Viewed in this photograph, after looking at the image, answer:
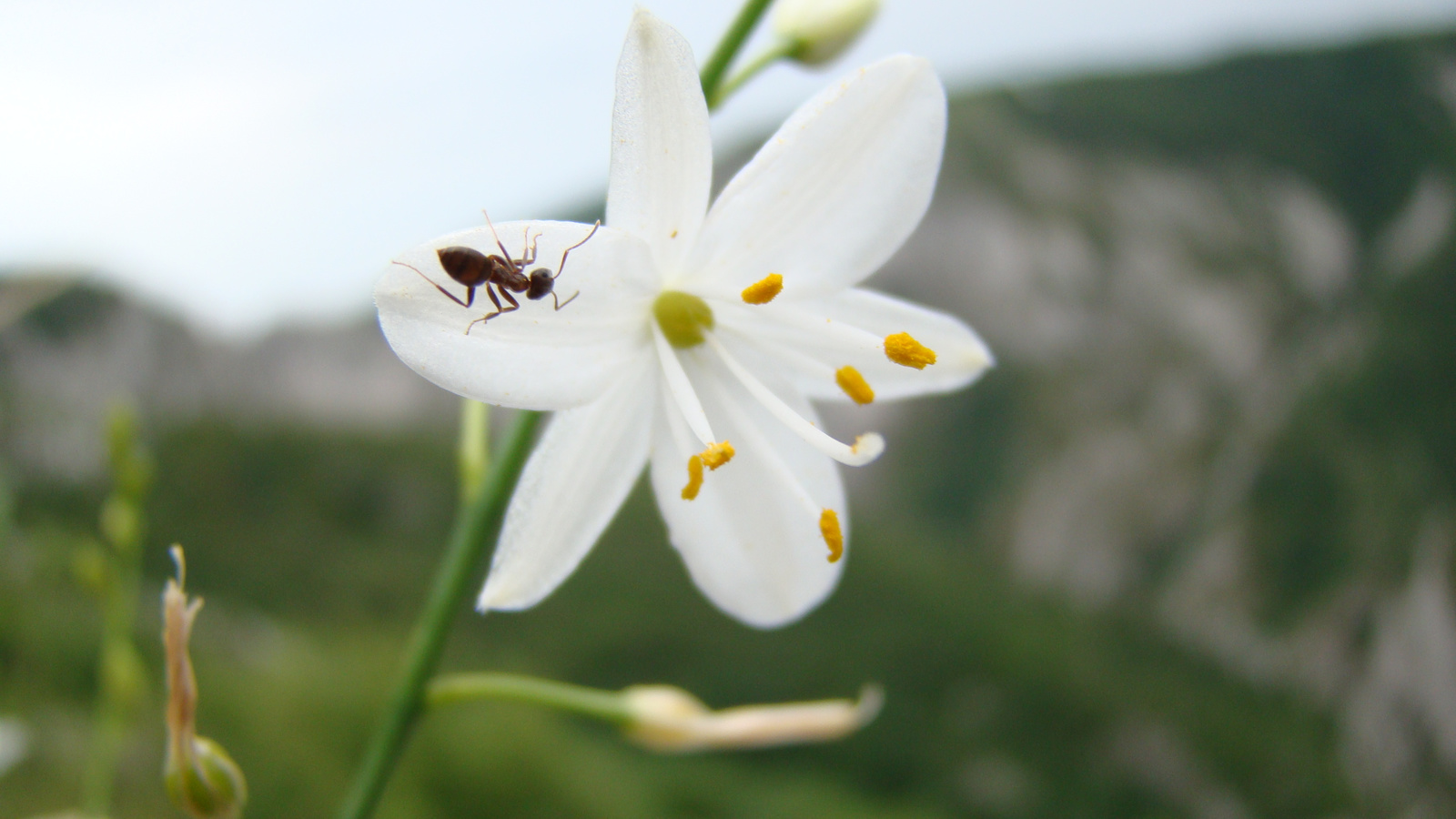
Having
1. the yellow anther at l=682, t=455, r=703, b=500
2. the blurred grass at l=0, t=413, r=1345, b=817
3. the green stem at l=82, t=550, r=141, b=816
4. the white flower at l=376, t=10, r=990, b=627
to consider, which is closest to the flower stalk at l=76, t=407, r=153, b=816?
the green stem at l=82, t=550, r=141, b=816

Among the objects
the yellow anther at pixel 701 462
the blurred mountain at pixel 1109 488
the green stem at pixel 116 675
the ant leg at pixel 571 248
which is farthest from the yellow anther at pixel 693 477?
the blurred mountain at pixel 1109 488

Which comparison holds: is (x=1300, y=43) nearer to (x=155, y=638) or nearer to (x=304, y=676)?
(x=304, y=676)

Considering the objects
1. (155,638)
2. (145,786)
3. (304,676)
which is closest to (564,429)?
(145,786)

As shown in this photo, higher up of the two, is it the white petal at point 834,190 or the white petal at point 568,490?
the white petal at point 834,190

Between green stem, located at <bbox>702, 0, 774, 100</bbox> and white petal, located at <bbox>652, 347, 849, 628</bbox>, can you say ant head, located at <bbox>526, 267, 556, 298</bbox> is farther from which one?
green stem, located at <bbox>702, 0, 774, 100</bbox>

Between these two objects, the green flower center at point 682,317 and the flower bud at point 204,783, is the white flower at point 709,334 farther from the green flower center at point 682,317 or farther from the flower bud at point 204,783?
the flower bud at point 204,783
